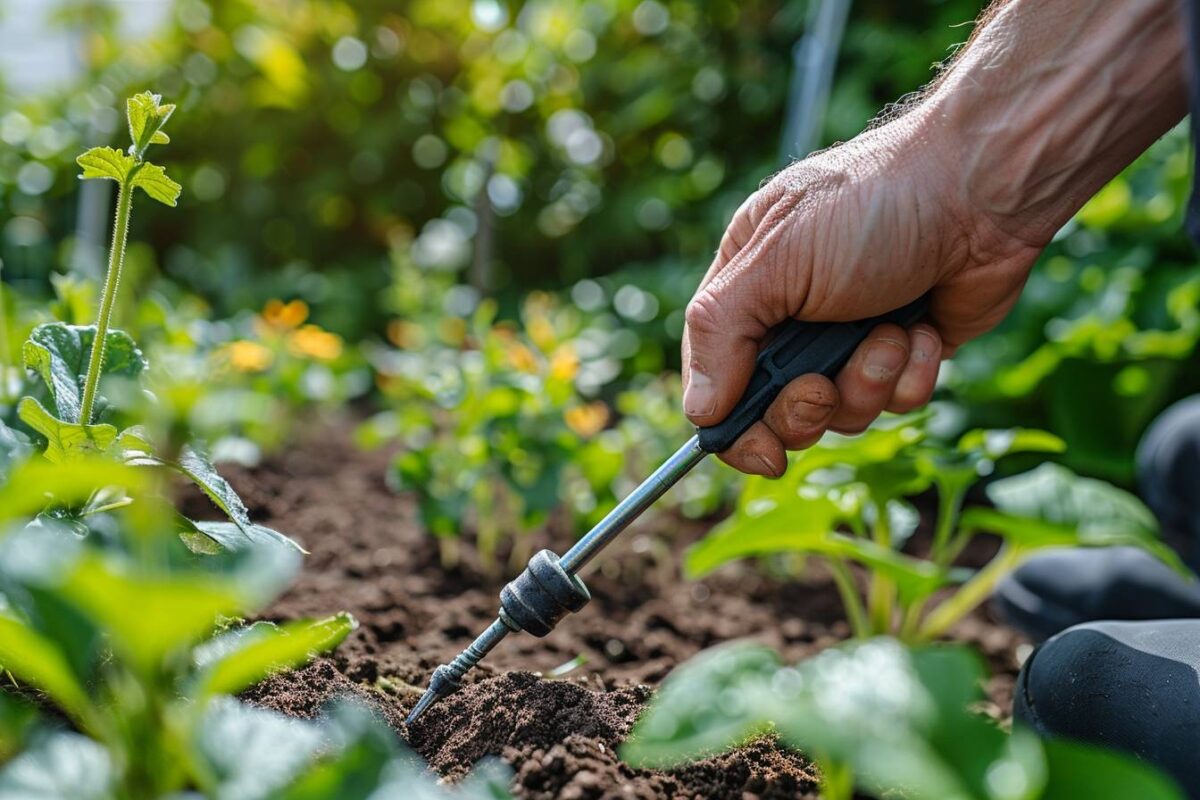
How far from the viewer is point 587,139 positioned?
3.88m

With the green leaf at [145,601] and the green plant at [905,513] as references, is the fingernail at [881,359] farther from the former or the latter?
the green leaf at [145,601]

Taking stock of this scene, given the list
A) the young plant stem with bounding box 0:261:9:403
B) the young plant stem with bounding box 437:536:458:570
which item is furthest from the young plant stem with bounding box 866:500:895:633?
the young plant stem with bounding box 0:261:9:403

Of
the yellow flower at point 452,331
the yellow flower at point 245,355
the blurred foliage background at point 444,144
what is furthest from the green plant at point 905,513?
the blurred foliage background at point 444,144

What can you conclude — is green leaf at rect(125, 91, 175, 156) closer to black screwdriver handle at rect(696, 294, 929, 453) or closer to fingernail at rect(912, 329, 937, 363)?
black screwdriver handle at rect(696, 294, 929, 453)

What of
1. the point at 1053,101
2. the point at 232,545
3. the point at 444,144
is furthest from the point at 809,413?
the point at 444,144

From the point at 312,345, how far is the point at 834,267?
1.39 m

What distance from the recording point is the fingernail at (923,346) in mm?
1250

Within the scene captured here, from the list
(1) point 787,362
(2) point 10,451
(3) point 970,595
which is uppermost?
(2) point 10,451

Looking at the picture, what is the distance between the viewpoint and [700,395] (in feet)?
3.78

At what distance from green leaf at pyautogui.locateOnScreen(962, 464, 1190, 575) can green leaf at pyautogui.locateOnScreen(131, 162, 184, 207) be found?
977 millimetres

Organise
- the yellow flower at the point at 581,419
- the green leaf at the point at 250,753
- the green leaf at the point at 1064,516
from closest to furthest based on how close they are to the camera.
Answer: the green leaf at the point at 250,753 → the green leaf at the point at 1064,516 → the yellow flower at the point at 581,419

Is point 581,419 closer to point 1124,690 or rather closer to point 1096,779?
point 1124,690

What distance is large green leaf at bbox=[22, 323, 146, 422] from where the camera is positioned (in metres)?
0.93

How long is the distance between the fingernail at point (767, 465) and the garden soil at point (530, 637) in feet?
0.87
